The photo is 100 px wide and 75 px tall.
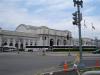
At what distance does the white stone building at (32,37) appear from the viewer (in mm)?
142750

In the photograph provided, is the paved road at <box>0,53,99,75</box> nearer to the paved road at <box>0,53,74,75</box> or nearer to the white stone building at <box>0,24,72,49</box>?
the paved road at <box>0,53,74,75</box>

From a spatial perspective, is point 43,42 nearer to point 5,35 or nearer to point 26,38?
point 26,38

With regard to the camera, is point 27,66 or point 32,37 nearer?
point 27,66

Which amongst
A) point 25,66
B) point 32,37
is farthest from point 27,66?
point 32,37

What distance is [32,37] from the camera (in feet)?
520

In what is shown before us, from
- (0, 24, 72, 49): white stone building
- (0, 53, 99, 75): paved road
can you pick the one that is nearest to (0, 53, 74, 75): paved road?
(0, 53, 99, 75): paved road

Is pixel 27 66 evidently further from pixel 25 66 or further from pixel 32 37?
pixel 32 37

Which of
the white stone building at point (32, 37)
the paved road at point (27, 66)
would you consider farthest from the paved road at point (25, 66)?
the white stone building at point (32, 37)

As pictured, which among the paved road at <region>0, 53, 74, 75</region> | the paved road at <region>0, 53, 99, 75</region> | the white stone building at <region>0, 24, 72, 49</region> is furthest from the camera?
the white stone building at <region>0, 24, 72, 49</region>

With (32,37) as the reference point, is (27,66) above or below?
below

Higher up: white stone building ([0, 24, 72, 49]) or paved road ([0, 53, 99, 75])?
white stone building ([0, 24, 72, 49])

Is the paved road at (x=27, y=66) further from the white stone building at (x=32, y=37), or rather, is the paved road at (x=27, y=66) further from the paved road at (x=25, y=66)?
the white stone building at (x=32, y=37)

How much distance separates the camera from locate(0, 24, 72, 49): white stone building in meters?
143

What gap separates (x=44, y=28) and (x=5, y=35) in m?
31.2
